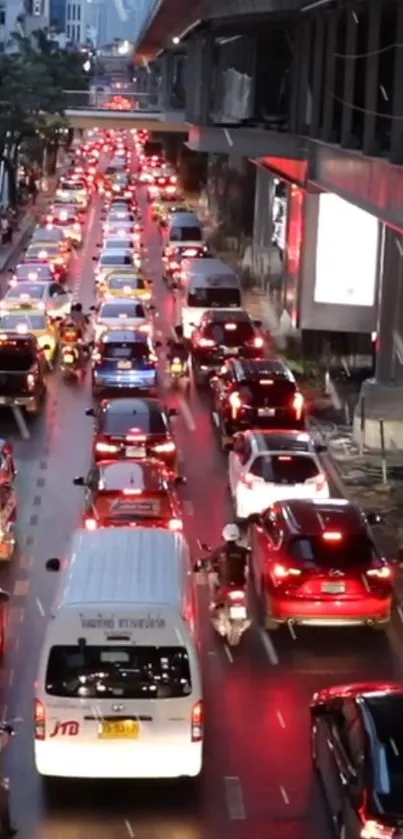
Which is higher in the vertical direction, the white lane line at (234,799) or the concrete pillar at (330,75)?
the concrete pillar at (330,75)

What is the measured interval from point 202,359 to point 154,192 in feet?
194

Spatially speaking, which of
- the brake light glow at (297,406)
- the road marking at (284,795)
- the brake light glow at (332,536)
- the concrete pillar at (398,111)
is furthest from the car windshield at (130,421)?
the road marking at (284,795)

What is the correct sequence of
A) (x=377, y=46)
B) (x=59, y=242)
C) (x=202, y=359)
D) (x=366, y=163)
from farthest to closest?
(x=59, y=242), (x=202, y=359), (x=377, y=46), (x=366, y=163)

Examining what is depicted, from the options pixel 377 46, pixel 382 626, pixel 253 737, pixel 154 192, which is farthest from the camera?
pixel 154 192

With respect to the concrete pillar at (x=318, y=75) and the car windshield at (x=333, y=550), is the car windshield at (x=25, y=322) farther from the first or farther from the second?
the car windshield at (x=333, y=550)

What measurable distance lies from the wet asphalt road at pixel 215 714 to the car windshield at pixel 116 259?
24.2 m

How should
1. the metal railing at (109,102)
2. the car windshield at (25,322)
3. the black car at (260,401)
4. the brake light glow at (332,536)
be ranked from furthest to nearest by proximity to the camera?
the metal railing at (109,102) → the car windshield at (25,322) → the black car at (260,401) → the brake light glow at (332,536)

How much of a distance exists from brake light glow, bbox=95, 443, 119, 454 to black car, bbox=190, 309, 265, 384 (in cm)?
1006

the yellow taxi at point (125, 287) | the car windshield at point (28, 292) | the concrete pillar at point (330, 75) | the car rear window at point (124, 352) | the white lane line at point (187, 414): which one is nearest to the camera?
the white lane line at point (187, 414)

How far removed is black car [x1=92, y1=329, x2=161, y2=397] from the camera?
2888 cm

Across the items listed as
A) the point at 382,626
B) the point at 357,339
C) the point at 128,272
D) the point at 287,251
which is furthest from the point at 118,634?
the point at 128,272

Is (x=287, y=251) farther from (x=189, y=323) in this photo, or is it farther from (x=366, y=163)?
(x=366, y=163)

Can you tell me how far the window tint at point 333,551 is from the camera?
1600 centimetres

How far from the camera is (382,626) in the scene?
53.6 ft
